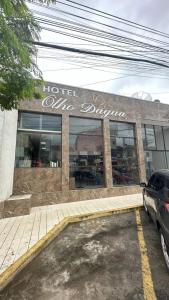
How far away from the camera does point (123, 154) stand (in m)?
11.2

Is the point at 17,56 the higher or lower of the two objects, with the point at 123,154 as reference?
higher

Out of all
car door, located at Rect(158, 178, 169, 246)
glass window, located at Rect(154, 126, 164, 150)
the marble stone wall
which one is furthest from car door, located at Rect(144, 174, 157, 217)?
glass window, located at Rect(154, 126, 164, 150)

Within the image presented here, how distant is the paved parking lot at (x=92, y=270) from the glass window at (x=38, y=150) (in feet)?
15.9

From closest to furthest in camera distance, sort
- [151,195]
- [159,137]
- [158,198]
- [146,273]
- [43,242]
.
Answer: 1. [146,273]
2. [158,198]
3. [43,242]
4. [151,195]
5. [159,137]

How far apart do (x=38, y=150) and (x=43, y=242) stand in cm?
569

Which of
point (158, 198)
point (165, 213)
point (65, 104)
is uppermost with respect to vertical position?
point (65, 104)

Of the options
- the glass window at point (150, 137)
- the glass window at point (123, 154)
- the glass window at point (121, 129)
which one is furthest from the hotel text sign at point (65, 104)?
the glass window at point (150, 137)

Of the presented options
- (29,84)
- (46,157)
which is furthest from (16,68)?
(46,157)

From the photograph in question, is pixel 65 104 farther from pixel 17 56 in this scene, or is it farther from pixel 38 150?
pixel 17 56

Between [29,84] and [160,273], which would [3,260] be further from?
[29,84]

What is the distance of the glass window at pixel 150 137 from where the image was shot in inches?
487

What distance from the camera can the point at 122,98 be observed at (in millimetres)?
11820

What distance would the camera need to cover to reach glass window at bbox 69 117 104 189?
968cm

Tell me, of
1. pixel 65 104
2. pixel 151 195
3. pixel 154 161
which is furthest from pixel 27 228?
pixel 154 161
